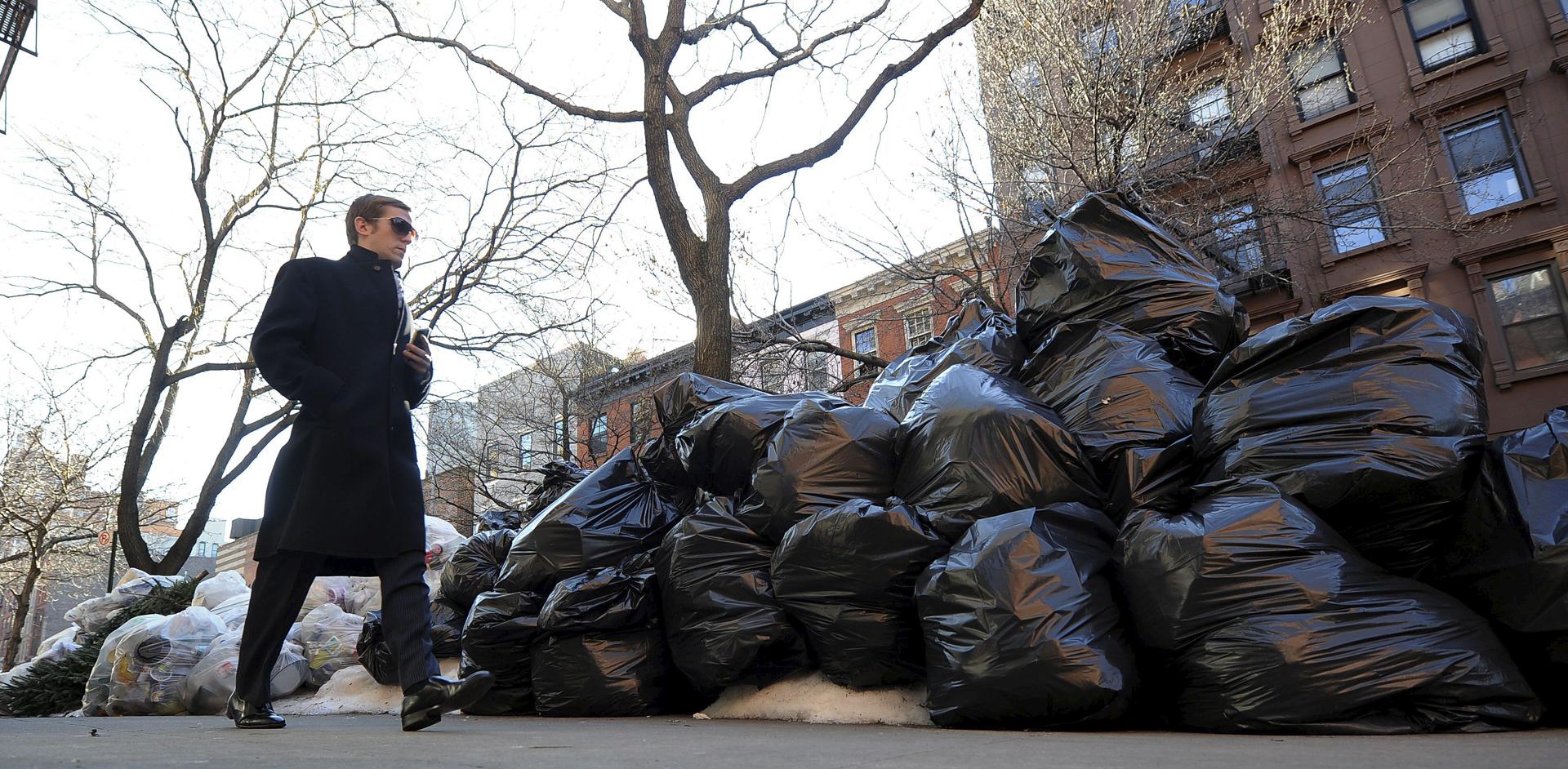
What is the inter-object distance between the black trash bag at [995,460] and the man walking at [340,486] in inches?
51.2

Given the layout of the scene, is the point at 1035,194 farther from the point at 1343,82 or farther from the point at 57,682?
the point at 57,682

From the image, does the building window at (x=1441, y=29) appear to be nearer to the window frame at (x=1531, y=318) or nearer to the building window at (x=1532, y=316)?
the window frame at (x=1531, y=318)

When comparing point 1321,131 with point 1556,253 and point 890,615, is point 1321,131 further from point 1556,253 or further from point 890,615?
point 890,615

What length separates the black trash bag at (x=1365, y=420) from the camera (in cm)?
205

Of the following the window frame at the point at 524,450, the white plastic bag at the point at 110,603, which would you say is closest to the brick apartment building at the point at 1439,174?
the white plastic bag at the point at 110,603

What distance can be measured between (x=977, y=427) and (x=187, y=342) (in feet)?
43.7

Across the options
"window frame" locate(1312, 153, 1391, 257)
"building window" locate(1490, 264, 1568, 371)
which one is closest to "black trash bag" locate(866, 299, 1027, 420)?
"window frame" locate(1312, 153, 1391, 257)

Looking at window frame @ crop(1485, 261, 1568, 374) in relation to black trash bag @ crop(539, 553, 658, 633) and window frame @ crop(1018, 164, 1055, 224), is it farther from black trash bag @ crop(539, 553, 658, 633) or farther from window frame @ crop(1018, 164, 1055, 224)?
black trash bag @ crop(539, 553, 658, 633)

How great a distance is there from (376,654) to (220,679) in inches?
40.0

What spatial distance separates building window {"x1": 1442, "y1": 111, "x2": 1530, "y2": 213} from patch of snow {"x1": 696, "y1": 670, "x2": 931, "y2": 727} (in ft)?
43.3

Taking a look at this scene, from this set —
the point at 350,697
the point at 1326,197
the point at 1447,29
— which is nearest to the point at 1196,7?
the point at 1326,197

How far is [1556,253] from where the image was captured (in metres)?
11.8

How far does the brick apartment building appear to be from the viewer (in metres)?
11.9

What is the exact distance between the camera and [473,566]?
152 inches
